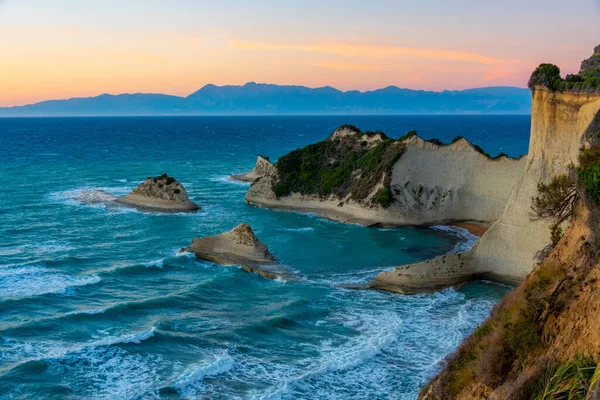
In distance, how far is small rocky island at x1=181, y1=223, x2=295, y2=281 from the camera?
35603mm

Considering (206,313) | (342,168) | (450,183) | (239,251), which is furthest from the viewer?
(342,168)

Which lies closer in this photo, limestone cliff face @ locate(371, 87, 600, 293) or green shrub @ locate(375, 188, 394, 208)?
limestone cliff face @ locate(371, 87, 600, 293)

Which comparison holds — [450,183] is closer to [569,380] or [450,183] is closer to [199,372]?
[199,372]

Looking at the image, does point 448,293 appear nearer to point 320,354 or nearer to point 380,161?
point 320,354

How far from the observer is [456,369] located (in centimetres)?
1594

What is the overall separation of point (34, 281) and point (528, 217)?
2554 centimetres

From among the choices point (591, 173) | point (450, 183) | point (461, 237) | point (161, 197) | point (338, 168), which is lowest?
point (461, 237)

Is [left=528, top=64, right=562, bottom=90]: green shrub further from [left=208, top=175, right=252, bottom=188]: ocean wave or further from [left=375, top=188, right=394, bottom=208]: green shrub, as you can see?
[left=208, top=175, right=252, bottom=188]: ocean wave

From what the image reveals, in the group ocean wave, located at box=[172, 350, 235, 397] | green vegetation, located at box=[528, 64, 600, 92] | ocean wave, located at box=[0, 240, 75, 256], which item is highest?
green vegetation, located at box=[528, 64, 600, 92]

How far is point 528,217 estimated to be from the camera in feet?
104

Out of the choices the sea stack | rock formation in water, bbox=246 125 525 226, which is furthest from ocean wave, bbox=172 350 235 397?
the sea stack

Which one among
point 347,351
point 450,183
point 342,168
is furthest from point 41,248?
point 450,183

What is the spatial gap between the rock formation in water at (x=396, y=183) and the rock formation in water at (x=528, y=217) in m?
13.6

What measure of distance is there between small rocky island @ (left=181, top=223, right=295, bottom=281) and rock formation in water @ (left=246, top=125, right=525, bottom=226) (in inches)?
560
